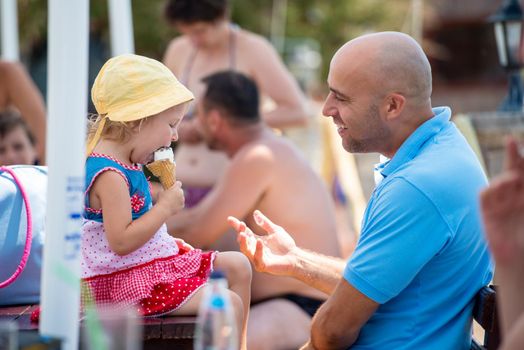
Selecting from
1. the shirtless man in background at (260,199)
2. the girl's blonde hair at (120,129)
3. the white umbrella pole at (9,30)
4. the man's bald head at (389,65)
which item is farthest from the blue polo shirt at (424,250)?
the white umbrella pole at (9,30)

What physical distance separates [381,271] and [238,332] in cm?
40

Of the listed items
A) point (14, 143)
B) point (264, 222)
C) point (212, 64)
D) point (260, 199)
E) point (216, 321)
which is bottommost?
point (260, 199)

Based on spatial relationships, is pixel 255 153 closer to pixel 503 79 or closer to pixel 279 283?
pixel 279 283

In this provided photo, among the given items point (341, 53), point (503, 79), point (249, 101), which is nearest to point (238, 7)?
point (503, 79)

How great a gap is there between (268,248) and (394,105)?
0.57m

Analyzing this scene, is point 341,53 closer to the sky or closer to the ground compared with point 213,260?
closer to the sky

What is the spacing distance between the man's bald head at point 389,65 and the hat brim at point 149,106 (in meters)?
0.46

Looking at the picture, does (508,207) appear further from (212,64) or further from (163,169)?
(212,64)

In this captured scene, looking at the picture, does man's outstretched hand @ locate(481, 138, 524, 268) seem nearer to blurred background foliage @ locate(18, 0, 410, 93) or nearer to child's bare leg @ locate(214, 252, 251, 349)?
child's bare leg @ locate(214, 252, 251, 349)

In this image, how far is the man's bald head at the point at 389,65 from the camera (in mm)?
2326

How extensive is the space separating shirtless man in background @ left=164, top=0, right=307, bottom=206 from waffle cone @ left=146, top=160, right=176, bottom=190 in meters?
2.05

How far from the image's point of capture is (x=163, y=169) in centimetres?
245

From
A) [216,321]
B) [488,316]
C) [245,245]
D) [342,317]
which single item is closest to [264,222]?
[245,245]

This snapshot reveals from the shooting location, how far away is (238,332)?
2.20m
